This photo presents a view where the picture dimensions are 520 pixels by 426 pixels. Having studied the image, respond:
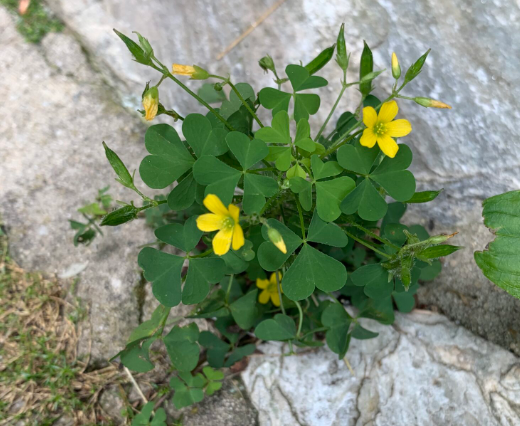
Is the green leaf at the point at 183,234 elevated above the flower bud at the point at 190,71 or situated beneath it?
situated beneath

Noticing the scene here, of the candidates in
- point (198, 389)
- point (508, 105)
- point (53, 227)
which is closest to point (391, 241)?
point (508, 105)

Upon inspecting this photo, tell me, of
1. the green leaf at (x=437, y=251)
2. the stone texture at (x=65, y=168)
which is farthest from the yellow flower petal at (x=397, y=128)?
the stone texture at (x=65, y=168)

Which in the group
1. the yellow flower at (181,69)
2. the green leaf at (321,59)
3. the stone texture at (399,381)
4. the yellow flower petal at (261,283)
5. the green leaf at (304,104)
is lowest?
the stone texture at (399,381)

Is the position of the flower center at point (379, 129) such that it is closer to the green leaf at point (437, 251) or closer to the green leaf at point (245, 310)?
the green leaf at point (437, 251)

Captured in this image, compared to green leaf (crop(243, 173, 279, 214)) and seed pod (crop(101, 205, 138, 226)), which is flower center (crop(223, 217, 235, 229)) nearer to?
green leaf (crop(243, 173, 279, 214))

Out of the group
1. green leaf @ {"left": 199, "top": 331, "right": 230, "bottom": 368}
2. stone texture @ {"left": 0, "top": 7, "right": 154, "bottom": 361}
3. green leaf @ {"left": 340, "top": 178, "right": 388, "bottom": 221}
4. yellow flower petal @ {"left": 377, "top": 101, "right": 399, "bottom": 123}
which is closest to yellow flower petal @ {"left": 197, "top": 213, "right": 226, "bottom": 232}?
green leaf @ {"left": 340, "top": 178, "right": 388, "bottom": 221}
